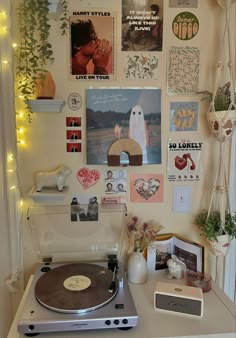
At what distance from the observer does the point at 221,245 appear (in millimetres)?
1451

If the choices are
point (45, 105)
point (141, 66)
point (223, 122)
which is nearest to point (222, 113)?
point (223, 122)

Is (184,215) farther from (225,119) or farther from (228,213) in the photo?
(225,119)

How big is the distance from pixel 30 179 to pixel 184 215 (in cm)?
77

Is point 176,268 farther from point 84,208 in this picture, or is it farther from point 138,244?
point 84,208

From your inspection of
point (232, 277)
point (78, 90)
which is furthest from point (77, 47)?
point (232, 277)

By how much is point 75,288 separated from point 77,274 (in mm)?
110

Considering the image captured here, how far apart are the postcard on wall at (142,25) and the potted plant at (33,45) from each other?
26 centimetres

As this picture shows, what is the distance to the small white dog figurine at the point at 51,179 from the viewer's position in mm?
1410

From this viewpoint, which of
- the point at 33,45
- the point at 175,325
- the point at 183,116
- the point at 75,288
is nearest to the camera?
the point at 175,325

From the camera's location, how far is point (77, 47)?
55.4 inches

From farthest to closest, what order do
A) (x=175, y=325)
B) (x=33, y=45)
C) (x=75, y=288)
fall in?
1. (x=33, y=45)
2. (x=75, y=288)
3. (x=175, y=325)

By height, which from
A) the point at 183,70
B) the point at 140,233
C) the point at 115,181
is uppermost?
the point at 183,70

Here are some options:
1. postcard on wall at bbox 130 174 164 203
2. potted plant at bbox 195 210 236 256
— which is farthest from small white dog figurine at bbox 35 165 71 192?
potted plant at bbox 195 210 236 256

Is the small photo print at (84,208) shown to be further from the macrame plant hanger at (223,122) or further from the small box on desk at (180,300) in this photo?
the macrame plant hanger at (223,122)
